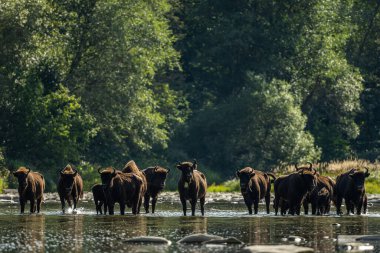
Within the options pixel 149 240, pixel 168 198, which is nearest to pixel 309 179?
pixel 149 240

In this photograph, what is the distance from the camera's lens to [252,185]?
153 feet

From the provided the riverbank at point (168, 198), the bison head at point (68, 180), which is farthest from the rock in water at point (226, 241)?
the riverbank at point (168, 198)

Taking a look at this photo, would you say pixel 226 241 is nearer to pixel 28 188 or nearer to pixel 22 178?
pixel 22 178

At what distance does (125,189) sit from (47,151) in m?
29.9

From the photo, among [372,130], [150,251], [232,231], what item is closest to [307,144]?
[372,130]

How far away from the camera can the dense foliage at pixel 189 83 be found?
73250mm

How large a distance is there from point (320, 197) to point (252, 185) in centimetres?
262

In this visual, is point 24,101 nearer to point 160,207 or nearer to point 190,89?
point 160,207

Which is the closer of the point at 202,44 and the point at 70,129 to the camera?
the point at 70,129

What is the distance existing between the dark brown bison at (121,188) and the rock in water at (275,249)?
15697 millimetres

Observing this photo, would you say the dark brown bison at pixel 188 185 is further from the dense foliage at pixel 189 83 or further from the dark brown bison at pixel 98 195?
the dense foliage at pixel 189 83

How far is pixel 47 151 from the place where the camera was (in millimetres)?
73250

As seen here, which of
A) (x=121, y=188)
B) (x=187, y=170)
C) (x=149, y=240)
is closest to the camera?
(x=149, y=240)

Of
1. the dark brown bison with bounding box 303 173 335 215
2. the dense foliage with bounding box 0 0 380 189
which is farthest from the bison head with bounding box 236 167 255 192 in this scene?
the dense foliage with bounding box 0 0 380 189
